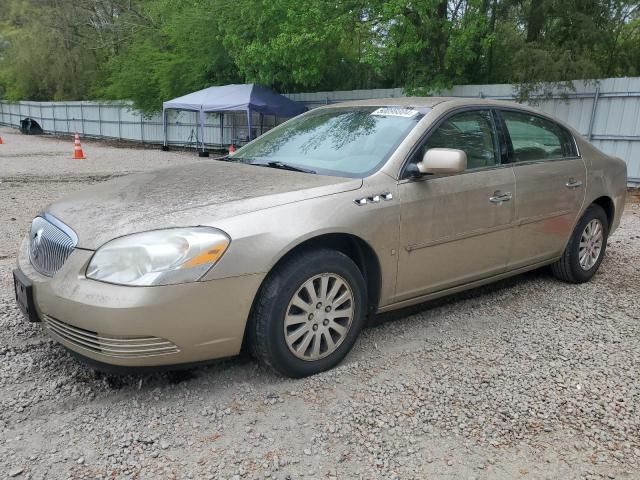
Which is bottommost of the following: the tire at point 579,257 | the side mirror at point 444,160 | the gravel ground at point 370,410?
the gravel ground at point 370,410

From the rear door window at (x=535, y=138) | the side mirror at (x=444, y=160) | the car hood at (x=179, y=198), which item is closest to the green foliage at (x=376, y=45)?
the rear door window at (x=535, y=138)

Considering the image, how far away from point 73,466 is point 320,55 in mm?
16449

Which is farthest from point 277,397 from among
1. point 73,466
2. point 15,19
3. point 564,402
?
point 15,19

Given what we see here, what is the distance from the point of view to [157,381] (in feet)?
10.1

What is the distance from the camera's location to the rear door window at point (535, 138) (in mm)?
4266

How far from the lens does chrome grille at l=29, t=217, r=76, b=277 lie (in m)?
2.88

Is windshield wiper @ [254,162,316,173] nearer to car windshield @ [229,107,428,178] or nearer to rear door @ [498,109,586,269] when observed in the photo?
car windshield @ [229,107,428,178]

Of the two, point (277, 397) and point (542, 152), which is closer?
point (277, 397)

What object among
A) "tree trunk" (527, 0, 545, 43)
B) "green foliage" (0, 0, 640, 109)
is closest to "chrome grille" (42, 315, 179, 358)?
"green foliage" (0, 0, 640, 109)

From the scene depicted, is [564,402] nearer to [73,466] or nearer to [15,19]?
[73,466]

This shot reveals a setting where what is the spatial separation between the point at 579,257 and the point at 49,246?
419 cm

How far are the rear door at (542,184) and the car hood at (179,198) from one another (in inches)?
62.8

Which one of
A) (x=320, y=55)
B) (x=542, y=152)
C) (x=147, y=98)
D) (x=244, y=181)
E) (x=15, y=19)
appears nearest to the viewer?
(x=244, y=181)

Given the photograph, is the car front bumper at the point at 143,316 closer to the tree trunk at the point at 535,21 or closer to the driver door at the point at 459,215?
the driver door at the point at 459,215
